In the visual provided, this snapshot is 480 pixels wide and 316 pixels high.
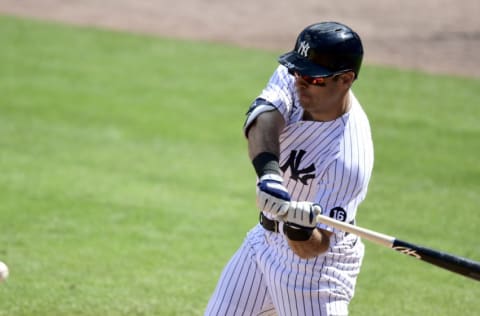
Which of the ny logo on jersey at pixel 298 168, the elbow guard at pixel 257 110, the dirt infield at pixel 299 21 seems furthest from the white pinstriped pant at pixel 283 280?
the dirt infield at pixel 299 21

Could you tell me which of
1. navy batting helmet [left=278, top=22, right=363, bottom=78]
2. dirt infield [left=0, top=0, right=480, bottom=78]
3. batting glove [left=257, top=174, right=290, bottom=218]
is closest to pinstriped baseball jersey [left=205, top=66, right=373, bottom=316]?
navy batting helmet [left=278, top=22, right=363, bottom=78]

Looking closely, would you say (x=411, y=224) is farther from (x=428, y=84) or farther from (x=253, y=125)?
(x=428, y=84)

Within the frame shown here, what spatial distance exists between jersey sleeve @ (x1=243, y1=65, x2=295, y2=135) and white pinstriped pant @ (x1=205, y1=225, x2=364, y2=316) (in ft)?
2.27

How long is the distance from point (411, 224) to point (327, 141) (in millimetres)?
4459

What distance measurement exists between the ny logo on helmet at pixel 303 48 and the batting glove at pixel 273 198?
744 millimetres

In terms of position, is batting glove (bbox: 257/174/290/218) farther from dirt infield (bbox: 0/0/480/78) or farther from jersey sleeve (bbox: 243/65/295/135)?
dirt infield (bbox: 0/0/480/78)

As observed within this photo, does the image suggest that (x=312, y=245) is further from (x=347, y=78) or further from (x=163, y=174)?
(x=163, y=174)

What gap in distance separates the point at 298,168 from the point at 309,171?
68 mm

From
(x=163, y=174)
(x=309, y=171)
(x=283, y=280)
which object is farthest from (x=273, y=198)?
(x=163, y=174)

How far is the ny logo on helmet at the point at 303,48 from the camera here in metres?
4.29

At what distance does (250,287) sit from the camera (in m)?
4.62

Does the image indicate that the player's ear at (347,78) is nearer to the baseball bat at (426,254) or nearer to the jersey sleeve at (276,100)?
the jersey sleeve at (276,100)

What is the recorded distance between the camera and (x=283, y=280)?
4.44m

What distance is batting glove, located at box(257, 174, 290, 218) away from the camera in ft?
12.9
